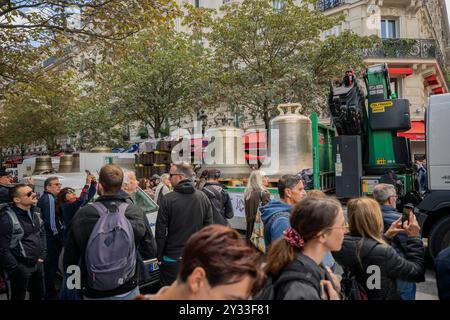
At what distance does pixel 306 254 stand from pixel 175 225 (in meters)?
2.21

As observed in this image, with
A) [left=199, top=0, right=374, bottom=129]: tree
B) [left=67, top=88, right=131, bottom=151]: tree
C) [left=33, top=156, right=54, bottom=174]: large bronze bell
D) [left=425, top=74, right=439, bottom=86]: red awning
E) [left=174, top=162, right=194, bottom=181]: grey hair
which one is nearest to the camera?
[left=174, top=162, right=194, bottom=181]: grey hair

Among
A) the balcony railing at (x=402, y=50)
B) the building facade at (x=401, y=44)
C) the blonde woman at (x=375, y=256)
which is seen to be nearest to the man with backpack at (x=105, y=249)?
the blonde woman at (x=375, y=256)

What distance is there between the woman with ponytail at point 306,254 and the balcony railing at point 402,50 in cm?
2109

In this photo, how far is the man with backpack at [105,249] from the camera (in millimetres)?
2811

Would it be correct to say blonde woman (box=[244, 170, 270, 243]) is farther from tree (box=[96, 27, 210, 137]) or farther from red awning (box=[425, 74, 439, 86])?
red awning (box=[425, 74, 439, 86])

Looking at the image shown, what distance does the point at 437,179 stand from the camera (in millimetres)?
5926

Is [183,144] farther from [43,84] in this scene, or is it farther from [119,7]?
[119,7]

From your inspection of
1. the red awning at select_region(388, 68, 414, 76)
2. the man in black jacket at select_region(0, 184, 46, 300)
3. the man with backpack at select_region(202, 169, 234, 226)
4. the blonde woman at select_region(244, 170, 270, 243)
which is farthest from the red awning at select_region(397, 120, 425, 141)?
the man in black jacket at select_region(0, 184, 46, 300)

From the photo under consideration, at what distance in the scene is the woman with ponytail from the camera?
1.77 meters

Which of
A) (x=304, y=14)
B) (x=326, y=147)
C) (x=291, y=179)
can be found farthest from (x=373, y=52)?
(x=291, y=179)

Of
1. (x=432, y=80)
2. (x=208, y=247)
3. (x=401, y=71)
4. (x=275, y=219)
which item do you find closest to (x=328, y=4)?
(x=401, y=71)

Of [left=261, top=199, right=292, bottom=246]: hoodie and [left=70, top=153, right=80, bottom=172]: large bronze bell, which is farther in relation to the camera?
[left=70, top=153, right=80, bottom=172]: large bronze bell

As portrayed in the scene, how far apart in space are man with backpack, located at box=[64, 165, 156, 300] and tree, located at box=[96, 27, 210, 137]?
16.0 m

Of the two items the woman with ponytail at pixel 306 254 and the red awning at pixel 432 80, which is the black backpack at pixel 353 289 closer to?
the woman with ponytail at pixel 306 254
